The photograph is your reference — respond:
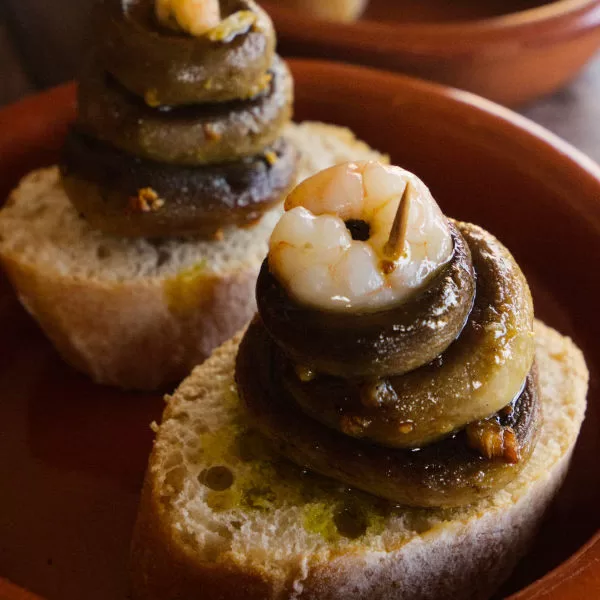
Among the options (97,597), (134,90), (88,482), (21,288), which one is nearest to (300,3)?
(134,90)

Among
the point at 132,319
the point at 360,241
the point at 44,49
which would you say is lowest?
the point at 44,49

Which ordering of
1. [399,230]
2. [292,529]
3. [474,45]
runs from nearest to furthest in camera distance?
[399,230] → [292,529] → [474,45]

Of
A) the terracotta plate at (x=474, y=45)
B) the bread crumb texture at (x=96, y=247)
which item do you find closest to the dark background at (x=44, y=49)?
the terracotta plate at (x=474, y=45)

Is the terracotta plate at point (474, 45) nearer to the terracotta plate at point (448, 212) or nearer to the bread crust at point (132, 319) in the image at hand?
the terracotta plate at point (448, 212)

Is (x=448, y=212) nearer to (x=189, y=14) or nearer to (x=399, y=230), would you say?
(x=189, y=14)

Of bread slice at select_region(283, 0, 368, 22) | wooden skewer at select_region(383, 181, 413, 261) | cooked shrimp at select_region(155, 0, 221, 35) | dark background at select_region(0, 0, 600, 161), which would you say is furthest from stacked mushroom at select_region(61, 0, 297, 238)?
dark background at select_region(0, 0, 600, 161)

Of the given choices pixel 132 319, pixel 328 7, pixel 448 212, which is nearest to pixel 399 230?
pixel 132 319
